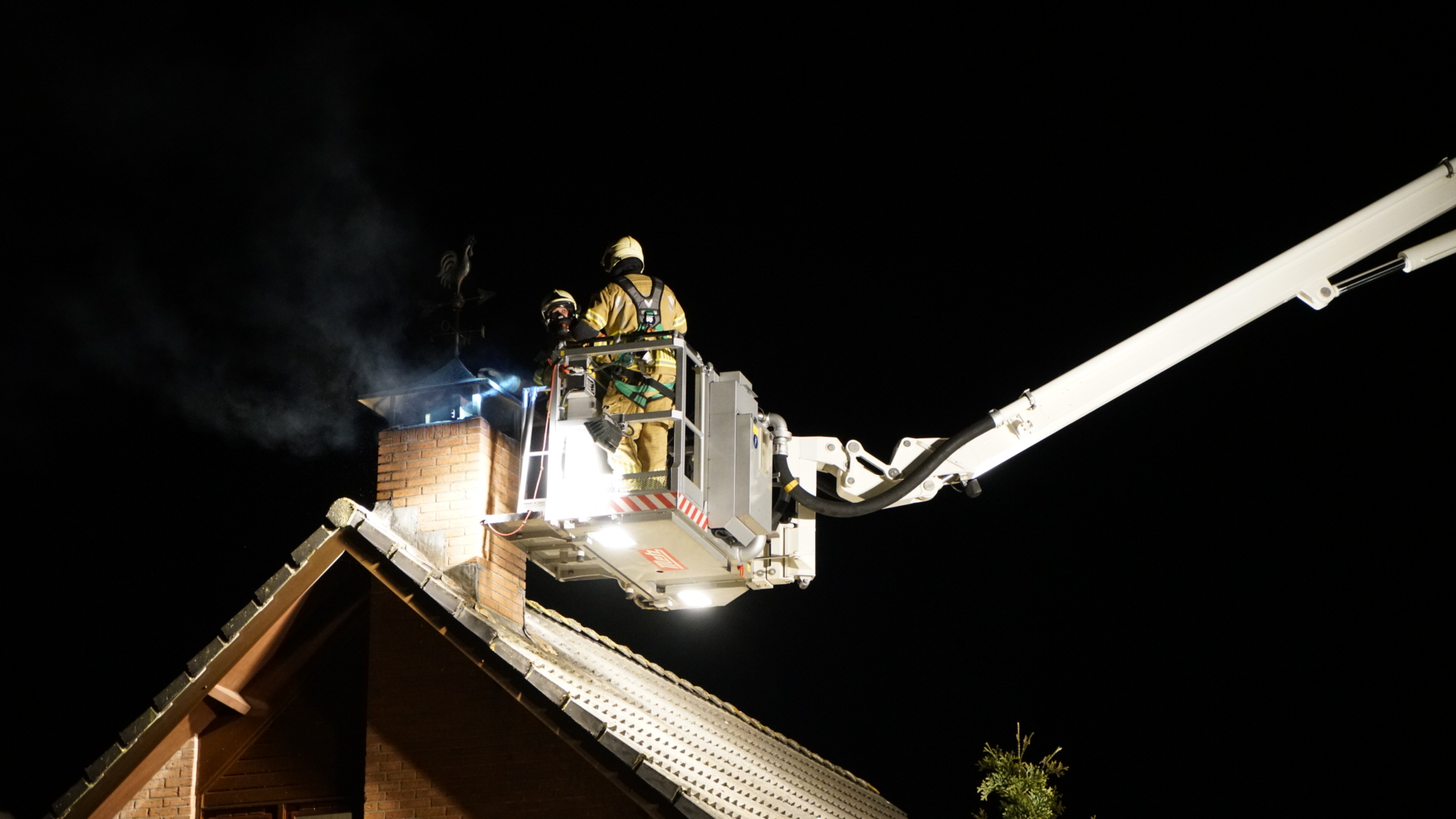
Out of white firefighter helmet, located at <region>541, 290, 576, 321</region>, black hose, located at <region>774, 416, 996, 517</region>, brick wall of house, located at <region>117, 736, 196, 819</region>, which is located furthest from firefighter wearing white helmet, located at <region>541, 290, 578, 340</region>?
brick wall of house, located at <region>117, 736, 196, 819</region>

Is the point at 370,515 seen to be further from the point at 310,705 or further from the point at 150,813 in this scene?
the point at 150,813

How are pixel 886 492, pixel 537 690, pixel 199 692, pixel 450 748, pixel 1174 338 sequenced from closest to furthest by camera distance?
pixel 537 690 < pixel 450 748 < pixel 199 692 < pixel 886 492 < pixel 1174 338

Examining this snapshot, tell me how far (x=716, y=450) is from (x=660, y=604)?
6.21 ft

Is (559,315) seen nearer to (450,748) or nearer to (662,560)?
(662,560)

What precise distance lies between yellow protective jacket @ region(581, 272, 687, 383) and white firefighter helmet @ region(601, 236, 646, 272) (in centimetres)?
16

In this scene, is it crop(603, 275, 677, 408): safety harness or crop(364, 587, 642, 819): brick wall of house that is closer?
crop(364, 587, 642, 819): brick wall of house

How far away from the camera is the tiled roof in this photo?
884 centimetres

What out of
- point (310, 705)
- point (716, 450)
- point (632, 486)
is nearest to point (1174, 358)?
point (716, 450)

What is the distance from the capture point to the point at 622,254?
10562 millimetres

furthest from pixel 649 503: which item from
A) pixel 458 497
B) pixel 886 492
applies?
pixel 886 492

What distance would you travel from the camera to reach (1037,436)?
460 inches

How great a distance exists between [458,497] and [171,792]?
288 centimetres

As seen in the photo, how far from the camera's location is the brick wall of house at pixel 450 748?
895cm

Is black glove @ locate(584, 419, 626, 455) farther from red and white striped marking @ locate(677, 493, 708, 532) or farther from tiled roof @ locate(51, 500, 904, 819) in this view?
tiled roof @ locate(51, 500, 904, 819)
